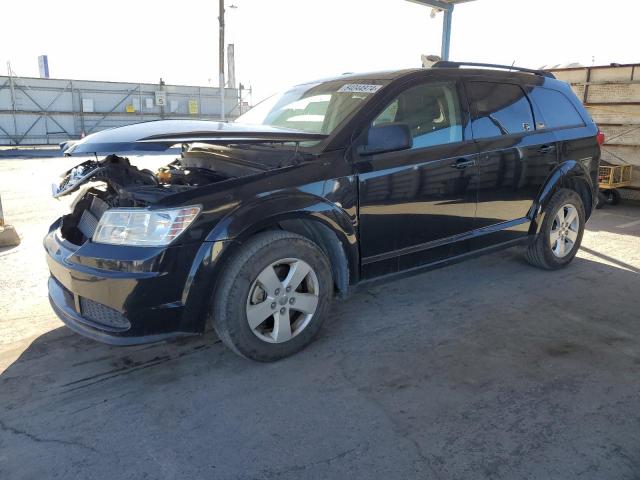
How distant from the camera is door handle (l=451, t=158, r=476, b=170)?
3766mm

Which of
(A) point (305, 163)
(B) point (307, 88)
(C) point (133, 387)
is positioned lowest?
(C) point (133, 387)

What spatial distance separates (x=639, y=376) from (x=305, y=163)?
2.31m

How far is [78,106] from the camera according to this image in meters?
23.1

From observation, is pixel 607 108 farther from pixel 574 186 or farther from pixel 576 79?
pixel 574 186

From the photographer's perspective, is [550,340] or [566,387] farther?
[550,340]

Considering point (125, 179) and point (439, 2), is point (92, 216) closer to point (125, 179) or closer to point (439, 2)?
point (125, 179)

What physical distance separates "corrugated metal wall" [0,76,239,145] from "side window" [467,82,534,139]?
22.3 metres

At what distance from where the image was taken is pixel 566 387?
2.88m

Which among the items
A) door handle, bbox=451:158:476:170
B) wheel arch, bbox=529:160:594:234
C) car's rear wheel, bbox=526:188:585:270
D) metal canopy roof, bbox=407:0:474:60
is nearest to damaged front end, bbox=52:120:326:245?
door handle, bbox=451:158:476:170

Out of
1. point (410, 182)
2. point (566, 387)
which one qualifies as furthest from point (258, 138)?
point (566, 387)

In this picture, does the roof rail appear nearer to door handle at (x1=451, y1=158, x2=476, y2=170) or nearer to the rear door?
the rear door

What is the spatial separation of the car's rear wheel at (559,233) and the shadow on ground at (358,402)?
89 centimetres

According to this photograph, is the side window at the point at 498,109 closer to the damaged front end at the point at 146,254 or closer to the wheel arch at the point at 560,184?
the wheel arch at the point at 560,184

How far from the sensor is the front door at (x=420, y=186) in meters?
3.40
